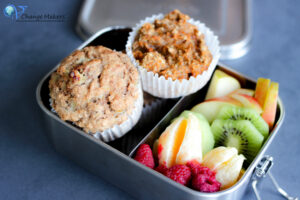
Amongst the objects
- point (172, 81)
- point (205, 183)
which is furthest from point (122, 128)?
point (205, 183)

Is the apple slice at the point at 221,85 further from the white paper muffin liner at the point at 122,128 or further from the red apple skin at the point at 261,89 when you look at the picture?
the white paper muffin liner at the point at 122,128

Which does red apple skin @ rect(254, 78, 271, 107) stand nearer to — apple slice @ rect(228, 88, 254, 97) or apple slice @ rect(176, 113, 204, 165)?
apple slice @ rect(228, 88, 254, 97)

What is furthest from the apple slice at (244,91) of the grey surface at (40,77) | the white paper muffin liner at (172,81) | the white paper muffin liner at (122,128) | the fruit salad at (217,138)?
the white paper muffin liner at (122,128)

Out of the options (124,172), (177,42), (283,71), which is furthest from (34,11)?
(283,71)

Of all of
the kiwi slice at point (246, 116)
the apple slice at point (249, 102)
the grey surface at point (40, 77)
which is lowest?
the grey surface at point (40, 77)

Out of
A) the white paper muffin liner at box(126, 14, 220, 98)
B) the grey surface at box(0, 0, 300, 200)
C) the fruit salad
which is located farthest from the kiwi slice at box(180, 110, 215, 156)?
the grey surface at box(0, 0, 300, 200)

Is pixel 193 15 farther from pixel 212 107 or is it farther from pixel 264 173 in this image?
pixel 264 173

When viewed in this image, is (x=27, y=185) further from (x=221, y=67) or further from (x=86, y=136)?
(x=221, y=67)
